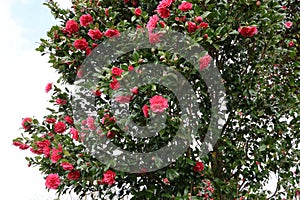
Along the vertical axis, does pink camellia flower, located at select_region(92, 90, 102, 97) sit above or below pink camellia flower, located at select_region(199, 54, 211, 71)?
above

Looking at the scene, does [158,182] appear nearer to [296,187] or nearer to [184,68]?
[184,68]

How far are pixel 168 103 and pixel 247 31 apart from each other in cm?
88

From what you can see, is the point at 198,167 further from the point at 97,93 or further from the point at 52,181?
the point at 52,181

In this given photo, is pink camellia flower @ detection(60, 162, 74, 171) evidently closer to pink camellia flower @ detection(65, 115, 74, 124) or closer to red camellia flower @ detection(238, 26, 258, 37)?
pink camellia flower @ detection(65, 115, 74, 124)

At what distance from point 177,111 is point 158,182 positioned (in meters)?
0.62

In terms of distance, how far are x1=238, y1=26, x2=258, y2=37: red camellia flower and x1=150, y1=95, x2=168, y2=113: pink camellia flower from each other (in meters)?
0.95

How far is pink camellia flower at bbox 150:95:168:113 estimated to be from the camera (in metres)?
2.43

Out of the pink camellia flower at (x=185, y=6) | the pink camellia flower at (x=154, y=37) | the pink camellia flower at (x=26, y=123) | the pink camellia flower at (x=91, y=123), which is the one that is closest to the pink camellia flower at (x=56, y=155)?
the pink camellia flower at (x=91, y=123)

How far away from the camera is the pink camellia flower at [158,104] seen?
95.7 inches

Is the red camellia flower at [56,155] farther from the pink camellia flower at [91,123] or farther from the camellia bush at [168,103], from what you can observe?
the pink camellia flower at [91,123]

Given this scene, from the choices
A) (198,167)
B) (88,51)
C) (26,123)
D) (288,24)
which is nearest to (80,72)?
(88,51)

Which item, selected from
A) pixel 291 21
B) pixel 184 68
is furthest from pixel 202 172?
pixel 291 21

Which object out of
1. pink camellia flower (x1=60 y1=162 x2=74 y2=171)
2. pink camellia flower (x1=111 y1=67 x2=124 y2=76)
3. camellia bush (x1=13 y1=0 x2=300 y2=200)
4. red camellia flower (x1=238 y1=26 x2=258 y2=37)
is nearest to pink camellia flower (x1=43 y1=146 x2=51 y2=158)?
camellia bush (x1=13 y1=0 x2=300 y2=200)

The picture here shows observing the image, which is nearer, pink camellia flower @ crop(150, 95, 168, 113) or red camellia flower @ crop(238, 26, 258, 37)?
pink camellia flower @ crop(150, 95, 168, 113)
